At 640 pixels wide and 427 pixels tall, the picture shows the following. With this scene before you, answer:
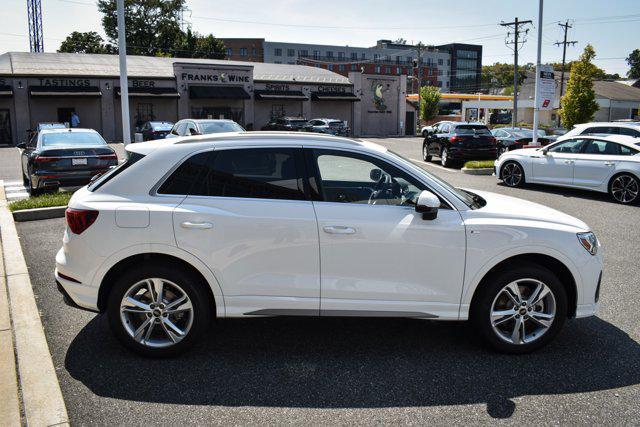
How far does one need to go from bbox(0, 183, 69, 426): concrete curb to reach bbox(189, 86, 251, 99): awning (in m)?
38.0

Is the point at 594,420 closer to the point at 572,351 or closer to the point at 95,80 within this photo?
the point at 572,351

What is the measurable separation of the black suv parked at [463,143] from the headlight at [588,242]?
15.3m

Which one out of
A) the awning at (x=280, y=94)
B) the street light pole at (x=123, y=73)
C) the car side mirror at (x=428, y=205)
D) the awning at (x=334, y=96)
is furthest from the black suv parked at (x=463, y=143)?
→ the awning at (x=334, y=96)

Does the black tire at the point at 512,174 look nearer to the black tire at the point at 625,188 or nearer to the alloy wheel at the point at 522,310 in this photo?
the black tire at the point at 625,188

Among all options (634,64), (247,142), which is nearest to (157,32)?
(247,142)

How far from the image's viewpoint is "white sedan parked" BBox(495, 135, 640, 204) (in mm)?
12109

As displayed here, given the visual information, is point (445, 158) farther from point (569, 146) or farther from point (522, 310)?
point (522, 310)

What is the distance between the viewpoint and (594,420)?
136 inches

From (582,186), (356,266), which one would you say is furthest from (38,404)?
(582,186)

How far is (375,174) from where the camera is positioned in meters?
4.54

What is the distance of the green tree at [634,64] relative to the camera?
139000 mm

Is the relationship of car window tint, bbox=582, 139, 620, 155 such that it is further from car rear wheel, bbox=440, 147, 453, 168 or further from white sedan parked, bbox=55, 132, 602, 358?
white sedan parked, bbox=55, 132, 602, 358

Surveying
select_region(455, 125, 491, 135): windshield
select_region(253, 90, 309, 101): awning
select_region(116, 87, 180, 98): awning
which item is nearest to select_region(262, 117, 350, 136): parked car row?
select_region(253, 90, 309, 101): awning

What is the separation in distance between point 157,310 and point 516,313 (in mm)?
2840
